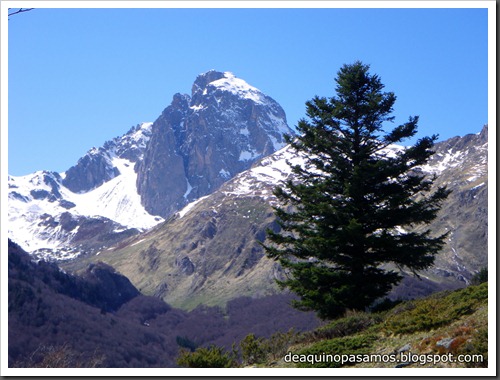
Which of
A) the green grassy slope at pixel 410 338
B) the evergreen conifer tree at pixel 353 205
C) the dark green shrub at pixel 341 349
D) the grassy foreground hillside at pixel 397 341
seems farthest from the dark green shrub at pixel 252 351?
the evergreen conifer tree at pixel 353 205

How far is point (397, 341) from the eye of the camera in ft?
51.3

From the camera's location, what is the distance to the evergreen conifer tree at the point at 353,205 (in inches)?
917

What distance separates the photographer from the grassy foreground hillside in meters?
13.2

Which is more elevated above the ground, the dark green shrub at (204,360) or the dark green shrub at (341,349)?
the dark green shrub at (341,349)

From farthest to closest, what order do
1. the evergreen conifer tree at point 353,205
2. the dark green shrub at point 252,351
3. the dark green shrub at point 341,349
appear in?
the evergreen conifer tree at point 353,205
the dark green shrub at point 252,351
the dark green shrub at point 341,349

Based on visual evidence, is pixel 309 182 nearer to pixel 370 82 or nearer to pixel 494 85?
pixel 370 82

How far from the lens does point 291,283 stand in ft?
80.0

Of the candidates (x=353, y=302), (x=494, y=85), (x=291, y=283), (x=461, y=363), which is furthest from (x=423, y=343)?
(x=291, y=283)

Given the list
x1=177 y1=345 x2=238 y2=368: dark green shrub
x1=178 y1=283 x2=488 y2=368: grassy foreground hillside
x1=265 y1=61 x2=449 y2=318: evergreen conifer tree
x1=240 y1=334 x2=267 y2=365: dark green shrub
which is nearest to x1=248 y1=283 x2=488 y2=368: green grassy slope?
x1=178 y1=283 x2=488 y2=368: grassy foreground hillside

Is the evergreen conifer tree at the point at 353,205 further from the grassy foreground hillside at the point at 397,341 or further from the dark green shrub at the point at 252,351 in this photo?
the dark green shrub at the point at 252,351

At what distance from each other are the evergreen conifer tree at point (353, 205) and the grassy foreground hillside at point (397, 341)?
360 cm

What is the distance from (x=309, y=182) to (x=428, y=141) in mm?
4642

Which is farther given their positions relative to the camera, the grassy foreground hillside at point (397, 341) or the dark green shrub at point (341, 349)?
the dark green shrub at point (341, 349)

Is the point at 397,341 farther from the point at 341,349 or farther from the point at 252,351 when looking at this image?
the point at 252,351
